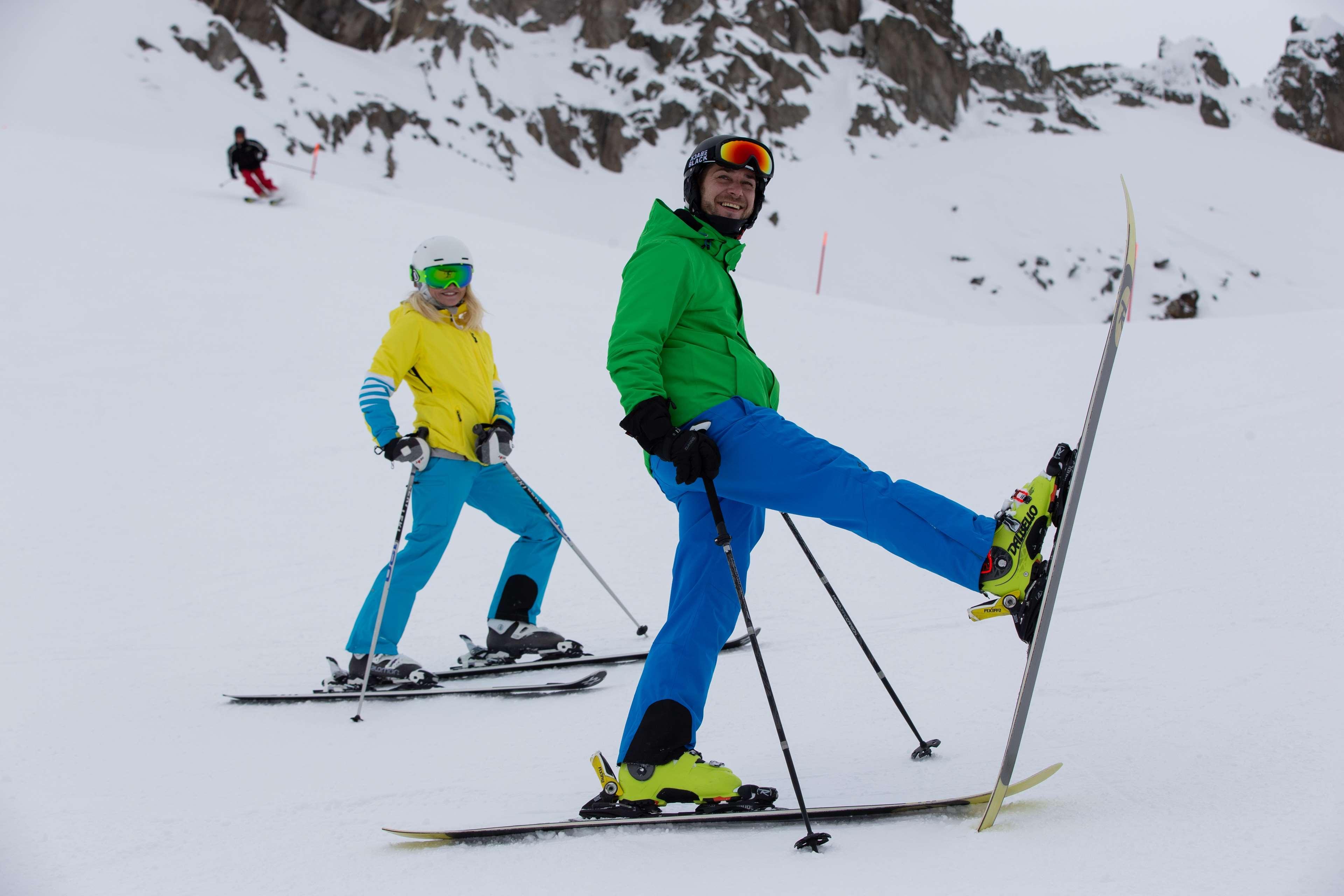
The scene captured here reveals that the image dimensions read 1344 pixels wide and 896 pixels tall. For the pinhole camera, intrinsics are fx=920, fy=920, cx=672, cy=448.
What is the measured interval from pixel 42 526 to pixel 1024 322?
42316 millimetres

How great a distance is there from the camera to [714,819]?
7.46 ft

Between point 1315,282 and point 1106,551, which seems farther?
point 1315,282

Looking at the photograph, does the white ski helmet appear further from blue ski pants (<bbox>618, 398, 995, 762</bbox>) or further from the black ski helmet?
blue ski pants (<bbox>618, 398, 995, 762</bbox>)

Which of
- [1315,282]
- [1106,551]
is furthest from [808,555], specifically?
[1315,282]

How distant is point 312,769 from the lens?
3.00 meters

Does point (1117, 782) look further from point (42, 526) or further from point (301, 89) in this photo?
point (301, 89)

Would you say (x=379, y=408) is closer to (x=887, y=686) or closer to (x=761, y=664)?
(x=761, y=664)

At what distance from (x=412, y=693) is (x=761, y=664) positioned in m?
2.02

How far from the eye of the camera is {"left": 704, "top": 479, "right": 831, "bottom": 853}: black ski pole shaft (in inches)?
81.6

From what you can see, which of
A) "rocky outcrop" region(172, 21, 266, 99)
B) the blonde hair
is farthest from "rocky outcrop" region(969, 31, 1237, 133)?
the blonde hair

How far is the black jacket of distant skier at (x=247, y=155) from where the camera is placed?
567 inches

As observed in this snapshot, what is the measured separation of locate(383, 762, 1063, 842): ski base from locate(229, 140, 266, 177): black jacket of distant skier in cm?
1445

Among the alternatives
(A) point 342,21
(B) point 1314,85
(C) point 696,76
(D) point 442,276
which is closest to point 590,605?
(D) point 442,276

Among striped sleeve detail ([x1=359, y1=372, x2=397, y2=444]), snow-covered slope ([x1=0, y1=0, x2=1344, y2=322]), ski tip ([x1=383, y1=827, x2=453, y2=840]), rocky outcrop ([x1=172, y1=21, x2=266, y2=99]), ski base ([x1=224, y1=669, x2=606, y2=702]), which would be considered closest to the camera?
ski tip ([x1=383, y1=827, x2=453, y2=840])
